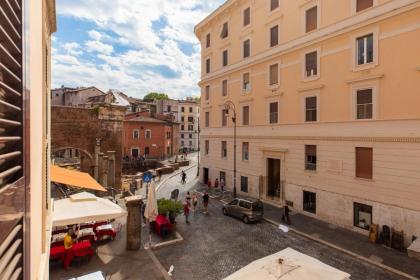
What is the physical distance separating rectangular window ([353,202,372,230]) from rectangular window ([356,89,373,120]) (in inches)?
223

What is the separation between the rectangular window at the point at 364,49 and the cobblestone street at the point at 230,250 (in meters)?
11.9

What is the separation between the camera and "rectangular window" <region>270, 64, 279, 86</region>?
76.3 feet

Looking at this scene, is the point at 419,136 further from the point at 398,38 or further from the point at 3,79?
the point at 3,79

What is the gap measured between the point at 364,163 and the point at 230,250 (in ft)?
33.3

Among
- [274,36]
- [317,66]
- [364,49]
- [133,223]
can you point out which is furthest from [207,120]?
[133,223]

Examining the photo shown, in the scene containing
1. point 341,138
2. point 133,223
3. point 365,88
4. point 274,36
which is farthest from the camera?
point 274,36

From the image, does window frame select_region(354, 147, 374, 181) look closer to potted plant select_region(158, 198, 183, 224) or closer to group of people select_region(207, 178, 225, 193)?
potted plant select_region(158, 198, 183, 224)

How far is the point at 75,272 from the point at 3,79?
12.3 metres

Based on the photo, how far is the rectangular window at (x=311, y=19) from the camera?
20172 millimetres

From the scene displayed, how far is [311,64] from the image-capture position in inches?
808


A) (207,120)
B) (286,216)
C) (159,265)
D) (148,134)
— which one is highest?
(207,120)

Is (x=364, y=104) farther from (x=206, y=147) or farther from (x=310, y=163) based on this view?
(x=206, y=147)

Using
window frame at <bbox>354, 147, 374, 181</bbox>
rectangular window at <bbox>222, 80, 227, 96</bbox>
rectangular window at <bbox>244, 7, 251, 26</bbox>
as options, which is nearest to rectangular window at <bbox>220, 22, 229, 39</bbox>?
rectangular window at <bbox>244, 7, 251, 26</bbox>

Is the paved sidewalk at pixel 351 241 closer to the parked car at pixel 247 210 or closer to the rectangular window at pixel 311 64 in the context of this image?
the parked car at pixel 247 210
